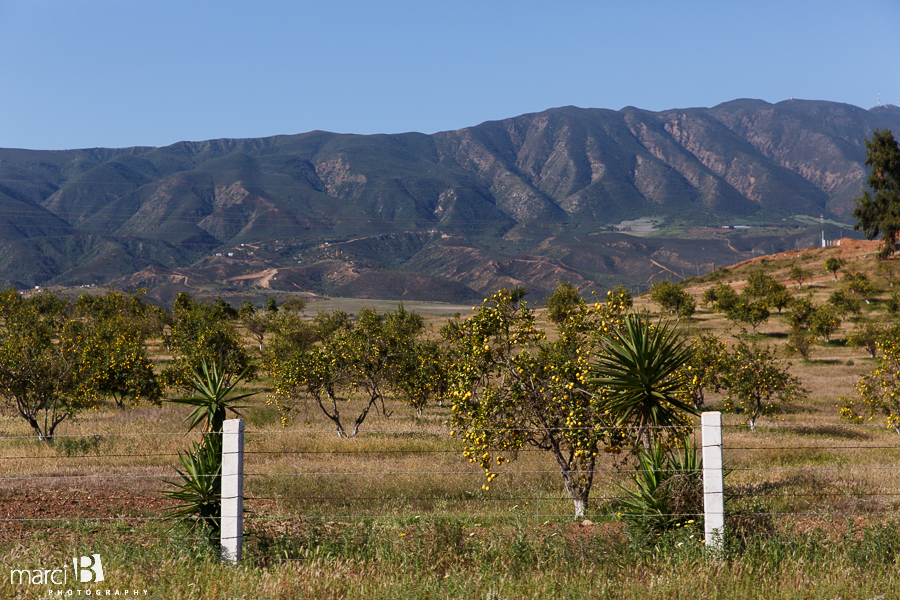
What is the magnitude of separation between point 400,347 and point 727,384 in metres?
12.2

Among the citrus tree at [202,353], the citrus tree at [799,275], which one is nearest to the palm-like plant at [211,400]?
the citrus tree at [202,353]

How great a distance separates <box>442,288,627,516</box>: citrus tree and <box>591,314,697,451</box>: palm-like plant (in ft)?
1.44

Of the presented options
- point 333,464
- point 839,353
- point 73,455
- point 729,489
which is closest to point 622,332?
point 729,489

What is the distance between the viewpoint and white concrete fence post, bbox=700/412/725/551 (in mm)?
6711

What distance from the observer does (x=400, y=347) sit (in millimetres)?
24781

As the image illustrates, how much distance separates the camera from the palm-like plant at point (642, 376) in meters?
8.62

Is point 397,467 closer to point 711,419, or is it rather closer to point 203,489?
point 203,489

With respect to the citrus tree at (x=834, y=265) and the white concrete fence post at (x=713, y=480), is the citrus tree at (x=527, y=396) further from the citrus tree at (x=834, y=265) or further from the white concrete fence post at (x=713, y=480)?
the citrus tree at (x=834, y=265)

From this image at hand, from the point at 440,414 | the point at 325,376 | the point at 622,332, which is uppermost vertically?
the point at 622,332

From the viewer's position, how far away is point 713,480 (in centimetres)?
679

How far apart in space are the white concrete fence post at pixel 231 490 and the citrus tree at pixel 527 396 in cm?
393

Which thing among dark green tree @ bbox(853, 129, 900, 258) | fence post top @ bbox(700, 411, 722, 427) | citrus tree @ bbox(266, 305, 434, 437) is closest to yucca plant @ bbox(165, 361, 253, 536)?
fence post top @ bbox(700, 411, 722, 427)

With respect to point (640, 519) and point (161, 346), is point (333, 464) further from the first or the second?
point (161, 346)

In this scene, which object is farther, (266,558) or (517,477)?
(517,477)
